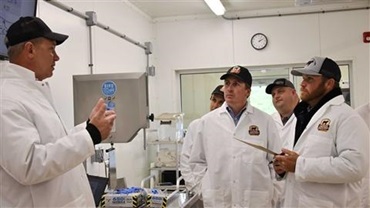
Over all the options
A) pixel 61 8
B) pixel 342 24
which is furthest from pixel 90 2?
pixel 342 24

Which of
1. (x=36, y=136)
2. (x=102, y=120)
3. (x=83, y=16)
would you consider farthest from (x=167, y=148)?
(x=36, y=136)

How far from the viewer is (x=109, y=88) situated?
2754 mm

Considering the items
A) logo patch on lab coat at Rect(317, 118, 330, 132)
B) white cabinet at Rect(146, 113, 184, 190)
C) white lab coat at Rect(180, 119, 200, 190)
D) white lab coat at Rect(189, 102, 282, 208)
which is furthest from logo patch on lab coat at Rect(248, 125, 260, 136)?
white cabinet at Rect(146, 113, 184, 190)

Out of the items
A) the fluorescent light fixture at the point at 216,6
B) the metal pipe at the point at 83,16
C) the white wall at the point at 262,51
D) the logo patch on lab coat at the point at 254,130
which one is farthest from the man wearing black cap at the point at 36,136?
the white wall at the point at 262,51

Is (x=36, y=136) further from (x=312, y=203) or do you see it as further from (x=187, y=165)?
(x=187, y=165)

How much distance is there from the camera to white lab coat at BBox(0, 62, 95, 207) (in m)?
1.36

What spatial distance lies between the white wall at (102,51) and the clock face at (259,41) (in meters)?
1.42

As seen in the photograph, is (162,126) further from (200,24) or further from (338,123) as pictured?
(338,123)

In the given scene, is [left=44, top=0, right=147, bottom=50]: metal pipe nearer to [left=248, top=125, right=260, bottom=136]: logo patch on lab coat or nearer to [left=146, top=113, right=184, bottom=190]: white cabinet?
[left=146, top=113, right=184, bottom=190]: white cabinet

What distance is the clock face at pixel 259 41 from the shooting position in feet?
18.0

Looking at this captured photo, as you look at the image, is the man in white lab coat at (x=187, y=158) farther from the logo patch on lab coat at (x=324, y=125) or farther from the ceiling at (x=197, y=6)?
the ceiling at (x=197, y=6)

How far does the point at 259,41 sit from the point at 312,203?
3.65 metres

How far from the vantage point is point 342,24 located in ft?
17.3

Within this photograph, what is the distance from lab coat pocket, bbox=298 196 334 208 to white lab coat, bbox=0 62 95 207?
117 centimetres
